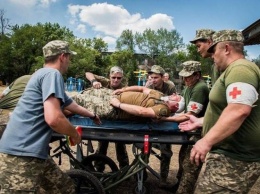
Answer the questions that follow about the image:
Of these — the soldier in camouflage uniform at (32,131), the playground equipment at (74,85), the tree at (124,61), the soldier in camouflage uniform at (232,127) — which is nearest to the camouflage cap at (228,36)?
the soldier in camouflage uniform at (232,127)

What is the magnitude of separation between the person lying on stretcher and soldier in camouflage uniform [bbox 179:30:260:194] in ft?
3.57

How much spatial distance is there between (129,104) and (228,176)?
159cm

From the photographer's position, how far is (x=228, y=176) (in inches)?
103

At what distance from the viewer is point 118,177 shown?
4250mm

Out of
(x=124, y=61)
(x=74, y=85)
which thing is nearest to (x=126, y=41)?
(x=124, y=61)

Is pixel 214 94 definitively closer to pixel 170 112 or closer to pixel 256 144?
pixel 256 144

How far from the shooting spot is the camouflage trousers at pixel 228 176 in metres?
2.62

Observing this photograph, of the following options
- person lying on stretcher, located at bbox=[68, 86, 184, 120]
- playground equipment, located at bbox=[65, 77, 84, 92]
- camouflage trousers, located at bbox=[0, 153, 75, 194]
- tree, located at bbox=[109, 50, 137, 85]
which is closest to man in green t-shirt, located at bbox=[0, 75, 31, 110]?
person lying on stretcher, located at bbox=[68, 86, 184, 120]

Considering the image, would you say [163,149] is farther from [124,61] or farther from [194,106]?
[124,61]

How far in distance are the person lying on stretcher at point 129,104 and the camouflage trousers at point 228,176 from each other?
4.02ft

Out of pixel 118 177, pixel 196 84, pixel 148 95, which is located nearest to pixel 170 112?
pixel 148 95

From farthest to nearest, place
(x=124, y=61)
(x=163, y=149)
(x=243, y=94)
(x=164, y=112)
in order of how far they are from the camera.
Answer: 1. (x=124, y=61)
2. (x=163, y=149)
3. (x=164, y=112)
4. (x=243, y=94)

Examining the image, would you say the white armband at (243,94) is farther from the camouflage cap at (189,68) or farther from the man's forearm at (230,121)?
the camouflage cap at (189,68)

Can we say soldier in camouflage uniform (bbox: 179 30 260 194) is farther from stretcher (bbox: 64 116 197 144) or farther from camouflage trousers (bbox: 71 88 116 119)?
camouflage trousers (bbox: 71 88 116 119)
